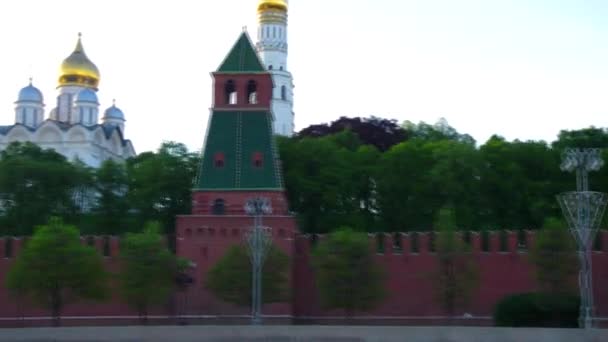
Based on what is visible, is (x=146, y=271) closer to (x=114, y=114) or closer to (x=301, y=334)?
(x=301, y=334)

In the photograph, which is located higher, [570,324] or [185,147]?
[185,147]

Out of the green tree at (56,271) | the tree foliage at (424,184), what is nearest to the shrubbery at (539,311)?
the tree foliage at (424,184)

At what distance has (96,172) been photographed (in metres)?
55.8

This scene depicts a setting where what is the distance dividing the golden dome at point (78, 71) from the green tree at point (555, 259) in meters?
49.6

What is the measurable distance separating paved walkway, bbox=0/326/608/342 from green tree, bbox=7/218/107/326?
29.4 feet

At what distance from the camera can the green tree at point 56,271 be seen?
4203cm

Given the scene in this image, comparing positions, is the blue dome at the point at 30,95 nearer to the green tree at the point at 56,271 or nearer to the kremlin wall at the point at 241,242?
the kremlin wall at the point at 241,242

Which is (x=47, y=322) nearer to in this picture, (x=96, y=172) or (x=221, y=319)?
(x=221, y=319)

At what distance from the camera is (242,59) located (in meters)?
47.9

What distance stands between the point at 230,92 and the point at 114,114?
142 feet

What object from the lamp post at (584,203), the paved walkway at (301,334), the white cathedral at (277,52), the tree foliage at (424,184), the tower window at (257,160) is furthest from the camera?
the white cathedral at (277,52)

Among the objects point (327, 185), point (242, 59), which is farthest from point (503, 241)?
point (242, 59)

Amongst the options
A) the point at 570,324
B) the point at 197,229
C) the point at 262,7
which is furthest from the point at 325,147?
the point at 262,7

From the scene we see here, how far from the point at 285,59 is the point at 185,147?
122 feet
